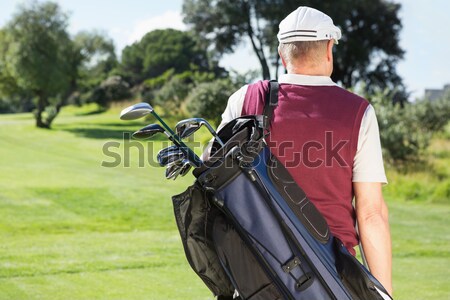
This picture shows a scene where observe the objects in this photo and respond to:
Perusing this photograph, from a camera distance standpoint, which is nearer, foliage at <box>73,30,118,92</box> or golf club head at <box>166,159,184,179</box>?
golf club head at <box>166,159,184,179</box>

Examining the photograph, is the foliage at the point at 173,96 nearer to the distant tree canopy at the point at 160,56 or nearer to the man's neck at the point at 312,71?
the distant tree canopy at the point at 160,56

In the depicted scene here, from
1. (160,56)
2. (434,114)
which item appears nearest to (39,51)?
(434,114)

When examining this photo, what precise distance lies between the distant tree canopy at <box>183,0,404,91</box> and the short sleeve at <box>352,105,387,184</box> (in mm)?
29944

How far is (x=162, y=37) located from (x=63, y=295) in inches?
1839

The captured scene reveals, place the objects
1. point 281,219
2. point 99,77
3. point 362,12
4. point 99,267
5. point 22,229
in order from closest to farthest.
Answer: point 281,219
point 99,267
point 22,229
point 362,12
point 99,77

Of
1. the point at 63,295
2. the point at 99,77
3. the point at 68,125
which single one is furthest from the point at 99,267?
the point at 99,77

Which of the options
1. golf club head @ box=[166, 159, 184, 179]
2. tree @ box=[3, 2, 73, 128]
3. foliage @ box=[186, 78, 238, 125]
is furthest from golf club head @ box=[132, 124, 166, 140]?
tree @ box=[3, 2, 73, 128]

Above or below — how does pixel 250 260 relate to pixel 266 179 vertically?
below

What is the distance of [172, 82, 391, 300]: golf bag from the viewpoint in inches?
79.2

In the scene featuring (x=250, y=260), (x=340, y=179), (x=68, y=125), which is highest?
(x=340, y=179)

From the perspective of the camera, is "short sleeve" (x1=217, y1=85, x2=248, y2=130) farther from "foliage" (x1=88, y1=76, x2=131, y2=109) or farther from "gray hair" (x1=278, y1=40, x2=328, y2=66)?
"foliage" (x1=88, y1=76, x2=131, y2=109)

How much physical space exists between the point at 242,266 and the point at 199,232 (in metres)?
0.16

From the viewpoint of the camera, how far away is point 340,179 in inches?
84.6

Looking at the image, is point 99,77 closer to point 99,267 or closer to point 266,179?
point 99,267
